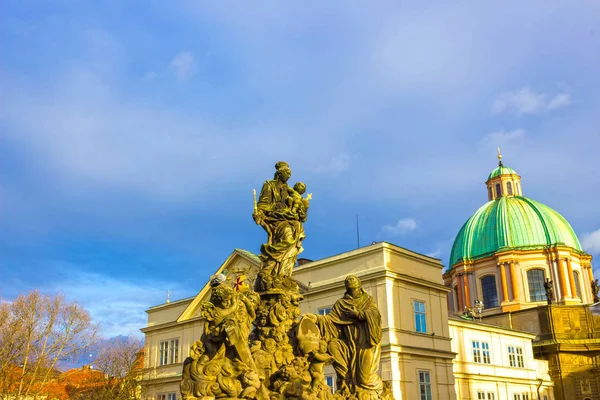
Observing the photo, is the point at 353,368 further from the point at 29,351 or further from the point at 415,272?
the point at 29,351

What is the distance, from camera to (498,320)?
5256 cm

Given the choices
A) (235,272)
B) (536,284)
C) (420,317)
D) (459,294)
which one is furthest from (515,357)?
(235,272)

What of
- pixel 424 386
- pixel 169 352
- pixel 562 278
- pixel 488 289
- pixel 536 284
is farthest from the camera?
pixel 488 289

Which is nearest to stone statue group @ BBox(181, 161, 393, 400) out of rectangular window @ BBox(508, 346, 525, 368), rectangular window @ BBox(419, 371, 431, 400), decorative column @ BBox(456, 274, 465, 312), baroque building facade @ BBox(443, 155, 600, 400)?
rectangular window @ BBox(419, 371, 431, 400)

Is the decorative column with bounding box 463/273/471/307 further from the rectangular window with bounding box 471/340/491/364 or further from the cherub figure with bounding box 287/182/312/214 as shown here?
→ the cherub figure with bounding box 287/182/312/214

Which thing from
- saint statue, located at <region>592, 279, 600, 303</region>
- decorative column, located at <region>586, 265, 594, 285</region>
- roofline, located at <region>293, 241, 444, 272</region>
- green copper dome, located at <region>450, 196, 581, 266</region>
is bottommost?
roofline, located at <region>293, 241, 444, 272</region>

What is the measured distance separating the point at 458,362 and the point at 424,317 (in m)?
4.78

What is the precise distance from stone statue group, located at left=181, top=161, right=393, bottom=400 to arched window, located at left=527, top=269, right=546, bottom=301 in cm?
4640

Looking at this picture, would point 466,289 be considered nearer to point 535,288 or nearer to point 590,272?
point 535,288

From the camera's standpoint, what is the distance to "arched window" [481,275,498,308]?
54878 millimetres

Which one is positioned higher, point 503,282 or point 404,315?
point 503,282

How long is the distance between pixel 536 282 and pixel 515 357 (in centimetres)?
1452

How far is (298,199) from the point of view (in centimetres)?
1200

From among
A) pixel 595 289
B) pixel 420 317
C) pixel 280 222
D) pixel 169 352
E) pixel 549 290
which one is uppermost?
pixel 595 289
